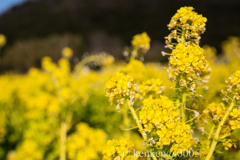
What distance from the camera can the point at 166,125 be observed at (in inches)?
31.0

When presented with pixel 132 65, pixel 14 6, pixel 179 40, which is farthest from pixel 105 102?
pixel 14 6

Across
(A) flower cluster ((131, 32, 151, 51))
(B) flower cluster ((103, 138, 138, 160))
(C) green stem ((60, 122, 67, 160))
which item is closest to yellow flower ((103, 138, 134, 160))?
(B) flower cluster ((103, 138, 138, 160))

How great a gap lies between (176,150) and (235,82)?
40cm

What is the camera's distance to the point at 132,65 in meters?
1.50

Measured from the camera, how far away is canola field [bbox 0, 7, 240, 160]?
0.84 m

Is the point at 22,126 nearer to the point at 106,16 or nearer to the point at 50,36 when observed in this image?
the point at 50,36

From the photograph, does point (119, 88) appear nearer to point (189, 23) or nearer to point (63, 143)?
point (189, 23)

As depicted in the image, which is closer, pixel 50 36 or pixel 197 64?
pixel 197 64

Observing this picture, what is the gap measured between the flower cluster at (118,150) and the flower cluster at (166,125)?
0.13 metres

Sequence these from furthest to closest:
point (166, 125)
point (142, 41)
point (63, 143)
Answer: point (63, 143), point (142, 41), point (166, 125)

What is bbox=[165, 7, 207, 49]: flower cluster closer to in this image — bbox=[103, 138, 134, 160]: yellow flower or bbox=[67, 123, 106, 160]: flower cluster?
bbox=[103, 138, 134, 160]: yellow flower

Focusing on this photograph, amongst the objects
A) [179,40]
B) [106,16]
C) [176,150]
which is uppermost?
[106,16]

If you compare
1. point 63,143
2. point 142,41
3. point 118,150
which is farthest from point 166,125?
point 63,143

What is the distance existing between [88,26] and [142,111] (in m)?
11.8
